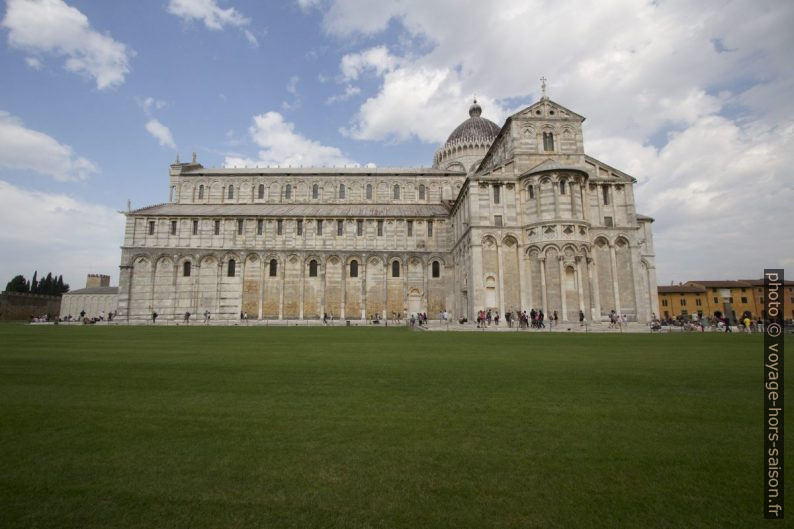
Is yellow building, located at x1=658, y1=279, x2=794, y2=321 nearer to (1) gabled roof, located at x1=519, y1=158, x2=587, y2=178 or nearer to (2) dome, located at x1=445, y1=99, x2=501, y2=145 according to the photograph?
(2) dome, located at x1=445, y1=99, x2=501, y2=145

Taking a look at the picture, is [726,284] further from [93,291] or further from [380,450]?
[93,291]

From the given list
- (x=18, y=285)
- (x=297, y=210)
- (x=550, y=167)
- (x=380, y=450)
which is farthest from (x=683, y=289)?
(x=18, y=285)

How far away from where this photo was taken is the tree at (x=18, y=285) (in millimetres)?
70250

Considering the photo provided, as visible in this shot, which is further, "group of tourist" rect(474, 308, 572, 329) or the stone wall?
the stone wall

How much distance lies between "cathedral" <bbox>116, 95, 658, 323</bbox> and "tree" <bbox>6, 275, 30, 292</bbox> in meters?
48.4

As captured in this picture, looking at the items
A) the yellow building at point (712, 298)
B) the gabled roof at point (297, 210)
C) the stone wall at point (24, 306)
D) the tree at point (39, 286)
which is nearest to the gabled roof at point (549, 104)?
the gabled roof at point (297, 210)

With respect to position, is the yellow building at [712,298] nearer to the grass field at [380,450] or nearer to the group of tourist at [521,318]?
the group of tourist at [521,318]

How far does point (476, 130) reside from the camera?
46.8 m

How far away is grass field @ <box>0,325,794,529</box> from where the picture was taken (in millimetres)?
2875

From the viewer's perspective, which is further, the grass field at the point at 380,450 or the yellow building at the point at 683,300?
the yellow building at the point at 683,300

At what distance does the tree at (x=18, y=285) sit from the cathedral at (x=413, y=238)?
48399mm

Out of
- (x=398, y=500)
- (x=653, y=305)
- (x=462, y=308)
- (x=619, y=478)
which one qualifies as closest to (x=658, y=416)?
(x=619, y=478)

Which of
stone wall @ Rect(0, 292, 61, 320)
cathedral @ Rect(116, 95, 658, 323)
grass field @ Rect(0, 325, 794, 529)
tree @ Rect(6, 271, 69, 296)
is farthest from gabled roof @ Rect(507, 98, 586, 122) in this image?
tree @ Rect(6, 271, 69, 296)

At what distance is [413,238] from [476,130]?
16.4 metres
